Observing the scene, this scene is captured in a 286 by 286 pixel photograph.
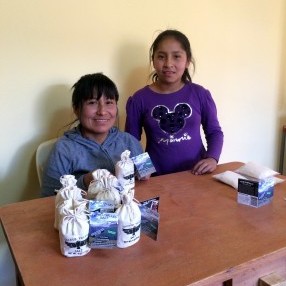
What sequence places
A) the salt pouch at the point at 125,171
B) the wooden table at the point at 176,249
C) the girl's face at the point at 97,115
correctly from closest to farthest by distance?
the wooden table at the point at 176,249 → the salt pouch at the point at 125,171 → the girl's face at the point at 97,115

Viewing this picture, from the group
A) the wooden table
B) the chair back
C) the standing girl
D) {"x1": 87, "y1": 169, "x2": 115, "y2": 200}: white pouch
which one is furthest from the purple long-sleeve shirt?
{"x1": 87, "y1": 169, "x2": 115, "y2": 200}: white pouch

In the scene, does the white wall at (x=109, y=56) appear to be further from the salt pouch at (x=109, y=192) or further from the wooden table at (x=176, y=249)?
the salt pouch at (x=109, y=192)

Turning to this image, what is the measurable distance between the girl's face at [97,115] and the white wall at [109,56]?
0.99ft

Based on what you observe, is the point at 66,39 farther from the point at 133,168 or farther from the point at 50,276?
the point at 50,276

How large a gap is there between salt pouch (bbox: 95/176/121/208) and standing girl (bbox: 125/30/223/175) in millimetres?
668

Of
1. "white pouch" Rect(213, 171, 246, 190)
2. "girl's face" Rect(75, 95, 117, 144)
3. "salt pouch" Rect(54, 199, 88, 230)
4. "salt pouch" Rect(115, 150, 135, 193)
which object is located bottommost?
"white pouch" Rect(213, 171, 246, 190)

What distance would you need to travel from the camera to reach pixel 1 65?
4.33 ft

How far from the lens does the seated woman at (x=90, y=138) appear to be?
117 cm

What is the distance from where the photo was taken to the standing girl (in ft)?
4.74

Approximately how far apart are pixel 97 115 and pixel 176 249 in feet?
2.14

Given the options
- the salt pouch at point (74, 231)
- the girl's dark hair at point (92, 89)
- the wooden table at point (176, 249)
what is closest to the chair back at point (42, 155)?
the girl's dark hair at point (92, 89)

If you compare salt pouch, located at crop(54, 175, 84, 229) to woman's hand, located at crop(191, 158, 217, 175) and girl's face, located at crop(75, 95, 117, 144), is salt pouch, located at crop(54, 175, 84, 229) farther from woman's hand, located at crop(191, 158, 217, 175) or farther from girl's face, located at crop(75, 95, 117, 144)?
woman's hand, located at crop(191, 158, 217, 175)

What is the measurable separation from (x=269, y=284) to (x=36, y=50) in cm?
122

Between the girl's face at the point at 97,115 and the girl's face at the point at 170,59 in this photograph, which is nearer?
the girl's face at the point at 97,115
